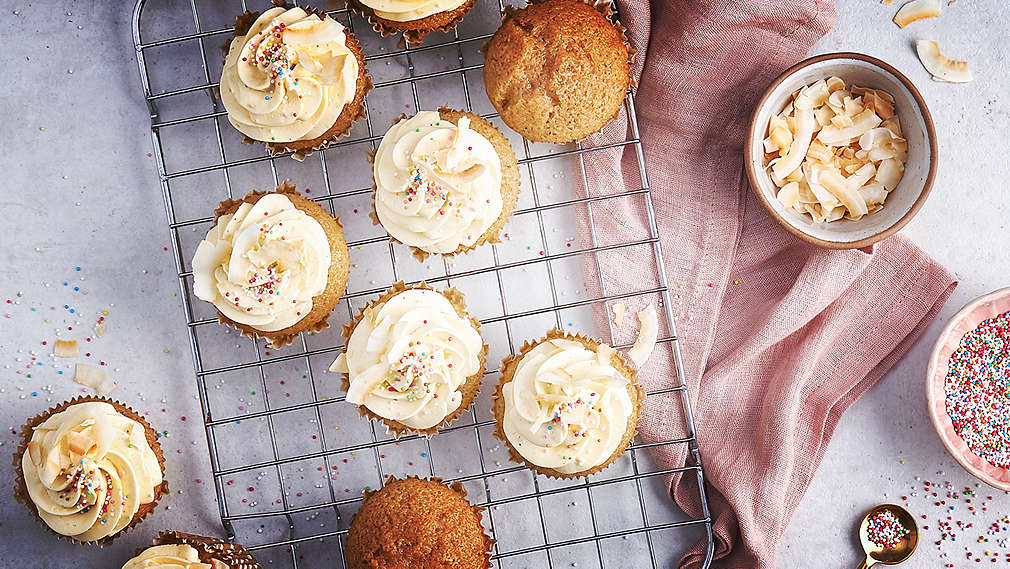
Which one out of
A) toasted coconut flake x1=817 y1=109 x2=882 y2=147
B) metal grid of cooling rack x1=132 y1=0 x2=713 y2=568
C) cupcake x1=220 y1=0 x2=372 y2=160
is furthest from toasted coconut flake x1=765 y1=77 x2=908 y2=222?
cupcake x1=220 y1=0 x2=372 y2=160

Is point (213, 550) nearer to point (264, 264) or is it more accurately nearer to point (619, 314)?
point (264, 264)

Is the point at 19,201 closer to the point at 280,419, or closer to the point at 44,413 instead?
the point at 44,413

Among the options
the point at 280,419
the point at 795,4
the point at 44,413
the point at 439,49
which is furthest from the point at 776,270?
the point at 44,413

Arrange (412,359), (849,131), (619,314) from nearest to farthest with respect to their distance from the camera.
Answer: (412,359), (849,131), (619,314)

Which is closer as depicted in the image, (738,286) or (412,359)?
(412,359)

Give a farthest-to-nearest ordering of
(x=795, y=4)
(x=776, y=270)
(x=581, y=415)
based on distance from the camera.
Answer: (x=776, y=270)
(x=795, y=4)
(x=581, y=415)

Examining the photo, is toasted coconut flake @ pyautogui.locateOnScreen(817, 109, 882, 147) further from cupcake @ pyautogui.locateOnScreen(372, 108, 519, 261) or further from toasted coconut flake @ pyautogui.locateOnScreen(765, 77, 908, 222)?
cupcake @ pyautogui.locateOnScreen(372, 108, 519, 261)

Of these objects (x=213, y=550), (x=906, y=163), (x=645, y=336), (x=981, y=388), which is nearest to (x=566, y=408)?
(x=645, y=336)
